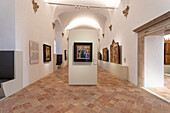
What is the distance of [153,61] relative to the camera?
450cm

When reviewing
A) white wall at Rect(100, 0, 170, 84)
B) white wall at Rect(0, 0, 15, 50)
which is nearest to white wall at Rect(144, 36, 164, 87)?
white wall at Rect(100, 0, 170, 84)

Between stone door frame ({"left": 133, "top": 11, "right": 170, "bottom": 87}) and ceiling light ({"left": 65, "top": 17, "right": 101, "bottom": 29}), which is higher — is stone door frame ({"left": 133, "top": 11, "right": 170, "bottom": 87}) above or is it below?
below

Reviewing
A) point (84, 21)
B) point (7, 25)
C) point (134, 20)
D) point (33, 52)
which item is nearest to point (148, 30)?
point (134, 20)

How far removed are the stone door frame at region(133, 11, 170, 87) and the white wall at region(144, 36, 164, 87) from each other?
0.19 meters

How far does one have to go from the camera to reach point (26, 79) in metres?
4.68

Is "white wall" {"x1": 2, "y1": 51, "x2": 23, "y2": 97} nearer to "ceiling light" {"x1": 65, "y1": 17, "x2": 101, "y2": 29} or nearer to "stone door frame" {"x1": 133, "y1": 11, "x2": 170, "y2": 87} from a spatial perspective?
"stone door frame" {"x1": 133, "y1": 11, "x2": 170, "y2": 87}

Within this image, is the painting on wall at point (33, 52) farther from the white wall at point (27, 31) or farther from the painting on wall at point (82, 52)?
the painting on wall at point (82, 52)

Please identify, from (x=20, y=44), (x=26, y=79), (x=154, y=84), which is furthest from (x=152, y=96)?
(x=20, y=44)

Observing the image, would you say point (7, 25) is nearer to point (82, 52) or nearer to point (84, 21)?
point (82, 52)

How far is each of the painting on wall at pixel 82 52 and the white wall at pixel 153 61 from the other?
2.82m

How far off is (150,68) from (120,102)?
2769 mm

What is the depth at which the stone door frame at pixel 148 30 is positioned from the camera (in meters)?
3.12

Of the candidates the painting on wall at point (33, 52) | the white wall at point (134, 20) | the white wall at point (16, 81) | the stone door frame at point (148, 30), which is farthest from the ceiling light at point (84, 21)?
the white wall at point (16, 81)

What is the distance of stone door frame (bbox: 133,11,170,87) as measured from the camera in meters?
3.12
